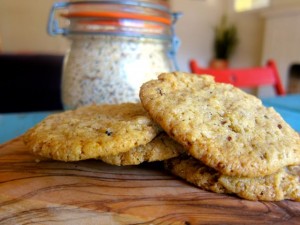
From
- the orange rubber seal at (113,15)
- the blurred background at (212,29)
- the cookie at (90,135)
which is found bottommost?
the cookie at (90,135)

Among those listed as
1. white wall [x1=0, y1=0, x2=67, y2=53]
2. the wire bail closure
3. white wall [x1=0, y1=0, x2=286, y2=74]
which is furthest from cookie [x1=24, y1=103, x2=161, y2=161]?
white wall [x1=0, y1=0, x2=67, y2=53]

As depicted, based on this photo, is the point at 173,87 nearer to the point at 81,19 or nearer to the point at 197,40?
the point at 81,19

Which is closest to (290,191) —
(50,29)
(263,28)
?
(50,29)

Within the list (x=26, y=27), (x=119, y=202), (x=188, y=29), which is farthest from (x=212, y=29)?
(x=119, y=202)

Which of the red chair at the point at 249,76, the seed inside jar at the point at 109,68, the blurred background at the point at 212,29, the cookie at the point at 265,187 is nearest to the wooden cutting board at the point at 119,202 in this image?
the cookie at the point at 265,187

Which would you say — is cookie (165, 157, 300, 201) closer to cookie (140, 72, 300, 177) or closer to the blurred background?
cookie (140, 72, 300, 177)

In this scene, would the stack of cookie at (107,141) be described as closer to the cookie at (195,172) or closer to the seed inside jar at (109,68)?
the cookie at (195,172)
